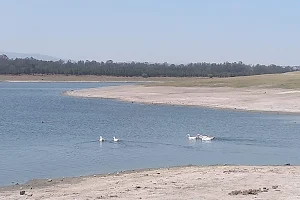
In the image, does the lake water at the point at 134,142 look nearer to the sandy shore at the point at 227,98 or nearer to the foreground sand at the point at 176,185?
the foreground sand at the point at 176,185

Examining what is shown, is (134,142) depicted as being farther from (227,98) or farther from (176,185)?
(227,98)

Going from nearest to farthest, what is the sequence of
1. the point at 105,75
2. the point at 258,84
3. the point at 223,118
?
the point at 223,118 → the point at 258,84 → the point at 105,75

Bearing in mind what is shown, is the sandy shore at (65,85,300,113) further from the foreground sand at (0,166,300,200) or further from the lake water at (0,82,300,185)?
the foreground sand at (0,166,300,200)

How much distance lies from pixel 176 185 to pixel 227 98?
1763 inches

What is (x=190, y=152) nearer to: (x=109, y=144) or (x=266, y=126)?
(x=109, y=144)

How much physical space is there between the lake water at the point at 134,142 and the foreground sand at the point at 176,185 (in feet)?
7.49

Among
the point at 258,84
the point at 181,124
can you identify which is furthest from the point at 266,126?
the point at 258,84

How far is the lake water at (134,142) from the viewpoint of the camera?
21312mm

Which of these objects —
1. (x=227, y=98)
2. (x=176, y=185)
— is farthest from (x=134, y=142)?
(x=227, y=98)

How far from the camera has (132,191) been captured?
14.2m

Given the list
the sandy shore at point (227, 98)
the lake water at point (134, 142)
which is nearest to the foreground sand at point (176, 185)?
the lake water at point (134, 142)

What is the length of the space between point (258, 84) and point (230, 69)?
11265cm

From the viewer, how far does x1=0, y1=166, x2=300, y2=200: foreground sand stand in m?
13.6

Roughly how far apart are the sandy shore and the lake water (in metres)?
4.97
